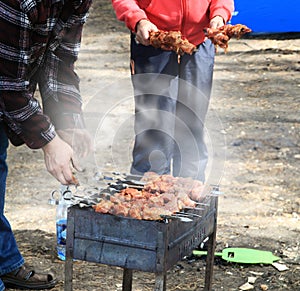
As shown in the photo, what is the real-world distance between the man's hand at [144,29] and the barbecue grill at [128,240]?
183 cm

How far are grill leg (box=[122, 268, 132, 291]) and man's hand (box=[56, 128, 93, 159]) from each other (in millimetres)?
870

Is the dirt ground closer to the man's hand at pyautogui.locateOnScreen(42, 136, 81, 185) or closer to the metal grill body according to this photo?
the man's hand at pyautogui.locateOnScreen(42, 136, 81, 185)

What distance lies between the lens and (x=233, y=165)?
7.52 m

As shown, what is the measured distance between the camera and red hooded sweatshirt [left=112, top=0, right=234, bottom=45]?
534 centimetres

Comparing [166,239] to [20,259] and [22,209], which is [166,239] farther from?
[22,209]

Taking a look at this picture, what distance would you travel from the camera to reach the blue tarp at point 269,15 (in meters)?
12.2

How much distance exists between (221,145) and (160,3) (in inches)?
117

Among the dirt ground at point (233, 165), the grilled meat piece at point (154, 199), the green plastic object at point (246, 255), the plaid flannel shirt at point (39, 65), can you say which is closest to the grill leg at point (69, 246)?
the grilled meat piece at point (154, 199)

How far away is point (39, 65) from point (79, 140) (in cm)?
48

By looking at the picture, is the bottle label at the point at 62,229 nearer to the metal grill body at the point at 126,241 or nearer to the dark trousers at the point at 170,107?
the dark trousers at the point at 170,107

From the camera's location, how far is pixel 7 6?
3.32 m

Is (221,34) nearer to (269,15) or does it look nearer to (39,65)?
(39,65)

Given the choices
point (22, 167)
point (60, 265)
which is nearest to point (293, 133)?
point (22, 167)

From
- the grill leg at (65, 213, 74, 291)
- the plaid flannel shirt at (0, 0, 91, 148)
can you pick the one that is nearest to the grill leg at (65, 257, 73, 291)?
the grill leg at (65, 213, 74, 291)
